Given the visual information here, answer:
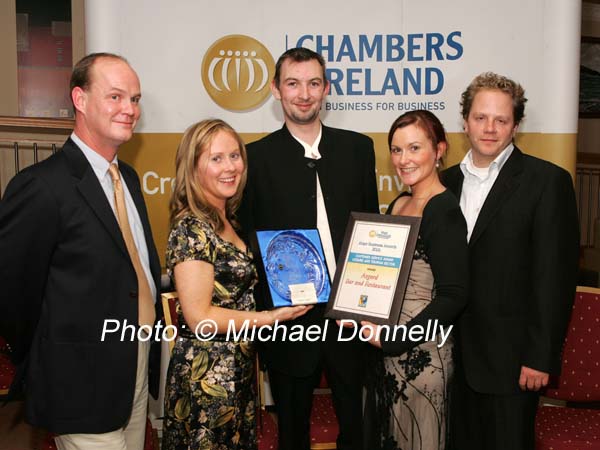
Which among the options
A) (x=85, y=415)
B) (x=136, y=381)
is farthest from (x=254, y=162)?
(x=85, y=415)

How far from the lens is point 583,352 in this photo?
10.5 feet

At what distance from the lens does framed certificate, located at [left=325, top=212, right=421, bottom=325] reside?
233 cm

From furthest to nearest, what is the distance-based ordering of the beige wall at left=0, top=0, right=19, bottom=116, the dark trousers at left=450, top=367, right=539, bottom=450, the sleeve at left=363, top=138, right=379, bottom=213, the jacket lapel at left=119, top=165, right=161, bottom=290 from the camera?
the beige wall at left=0, top=0, right=19, bottom=116 < the sleeve at left=363, top=138, right=379, bottom=213 < the dark trousers at left=450, top=367, right=539, bottom=450 < the jacket lapel at left=119, top=165, right=161, bottom=290

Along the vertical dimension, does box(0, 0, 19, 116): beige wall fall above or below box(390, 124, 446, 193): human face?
above

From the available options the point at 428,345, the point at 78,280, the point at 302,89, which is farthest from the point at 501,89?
the point at 78,280

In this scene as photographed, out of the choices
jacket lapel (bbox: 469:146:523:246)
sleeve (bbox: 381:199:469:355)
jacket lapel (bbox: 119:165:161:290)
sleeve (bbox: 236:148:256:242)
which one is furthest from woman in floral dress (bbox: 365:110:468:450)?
jacket lapel (bbox: 119:165:161:290)

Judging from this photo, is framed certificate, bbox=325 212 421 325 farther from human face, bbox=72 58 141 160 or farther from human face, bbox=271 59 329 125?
human face, bbox=72 58 141 160

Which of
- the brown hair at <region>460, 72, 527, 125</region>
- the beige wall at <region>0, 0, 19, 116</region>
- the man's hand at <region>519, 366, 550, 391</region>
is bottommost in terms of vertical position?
the man's hand at <region>519, 366, 550, 391</region>

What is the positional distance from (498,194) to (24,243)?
1.74 metres

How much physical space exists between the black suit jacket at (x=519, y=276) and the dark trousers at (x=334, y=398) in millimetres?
504

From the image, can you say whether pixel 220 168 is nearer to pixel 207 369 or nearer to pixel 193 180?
pixel 193 180

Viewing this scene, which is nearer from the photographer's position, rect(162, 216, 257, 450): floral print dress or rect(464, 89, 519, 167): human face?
rect(162, 216, 257, 450): floral print dress

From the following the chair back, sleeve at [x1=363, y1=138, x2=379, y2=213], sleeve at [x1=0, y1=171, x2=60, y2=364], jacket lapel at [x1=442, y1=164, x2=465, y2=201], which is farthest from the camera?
the chair back

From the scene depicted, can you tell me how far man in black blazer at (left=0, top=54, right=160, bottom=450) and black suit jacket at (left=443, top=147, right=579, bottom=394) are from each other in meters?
1.32
